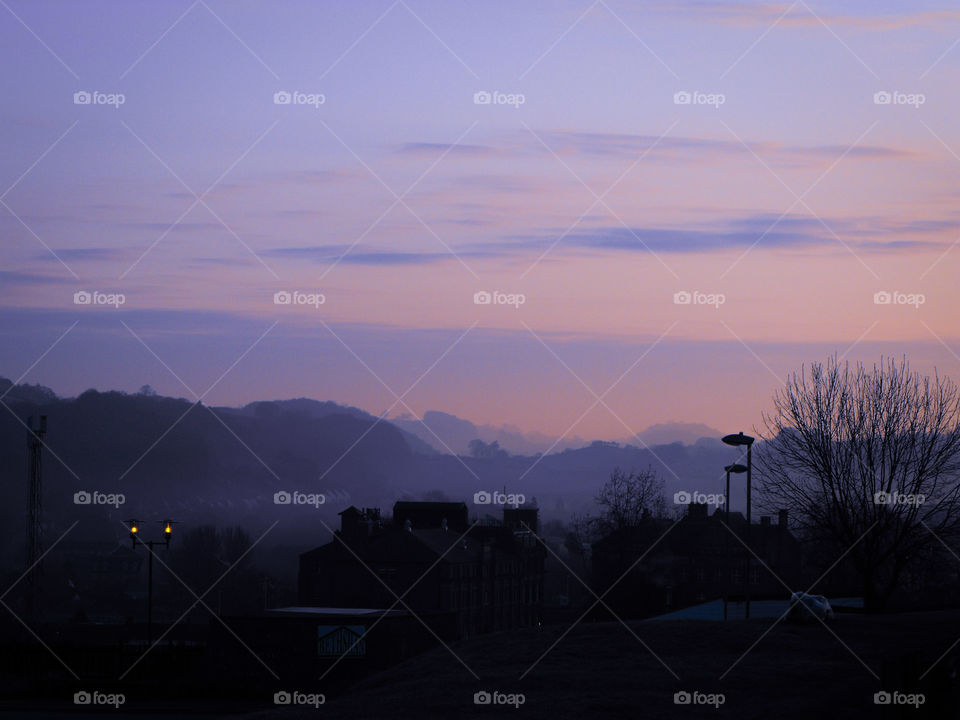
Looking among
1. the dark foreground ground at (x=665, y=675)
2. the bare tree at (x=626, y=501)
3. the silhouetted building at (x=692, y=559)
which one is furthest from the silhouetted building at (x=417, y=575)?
the dark foreground ground at (x=665, y=675)

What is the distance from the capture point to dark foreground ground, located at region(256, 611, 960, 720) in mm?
25078

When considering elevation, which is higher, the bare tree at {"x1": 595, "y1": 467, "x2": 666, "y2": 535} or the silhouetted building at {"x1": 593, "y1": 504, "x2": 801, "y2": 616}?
the bare tree at {"x1": 595, "y1": 467, "x2": 666, "y2": 535}

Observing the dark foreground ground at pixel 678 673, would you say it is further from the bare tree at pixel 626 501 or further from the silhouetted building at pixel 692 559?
the bare tree at pixel 626 501

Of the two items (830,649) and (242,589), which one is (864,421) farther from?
(242,589)

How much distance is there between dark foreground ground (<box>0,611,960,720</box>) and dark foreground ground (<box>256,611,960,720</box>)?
1.6 inches

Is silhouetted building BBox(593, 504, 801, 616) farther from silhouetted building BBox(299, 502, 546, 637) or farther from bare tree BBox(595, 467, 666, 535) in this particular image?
silhouetted building BBox(299, 502, 546, 637)

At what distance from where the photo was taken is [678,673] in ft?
96.4

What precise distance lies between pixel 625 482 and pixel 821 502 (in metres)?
Answer: 47.3

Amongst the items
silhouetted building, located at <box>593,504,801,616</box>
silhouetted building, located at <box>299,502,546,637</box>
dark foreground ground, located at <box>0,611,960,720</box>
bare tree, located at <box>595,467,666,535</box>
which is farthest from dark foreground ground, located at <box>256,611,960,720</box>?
bare tree, located at <box>595,467,666,535</box>

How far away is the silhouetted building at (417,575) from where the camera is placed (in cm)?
7956

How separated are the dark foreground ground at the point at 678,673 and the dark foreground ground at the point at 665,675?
42mm

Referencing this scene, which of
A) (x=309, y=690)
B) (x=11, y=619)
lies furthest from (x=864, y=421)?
(x=11, y=619)

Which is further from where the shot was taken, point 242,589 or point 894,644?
point 242,589

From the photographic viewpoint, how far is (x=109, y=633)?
6731 centimetres
